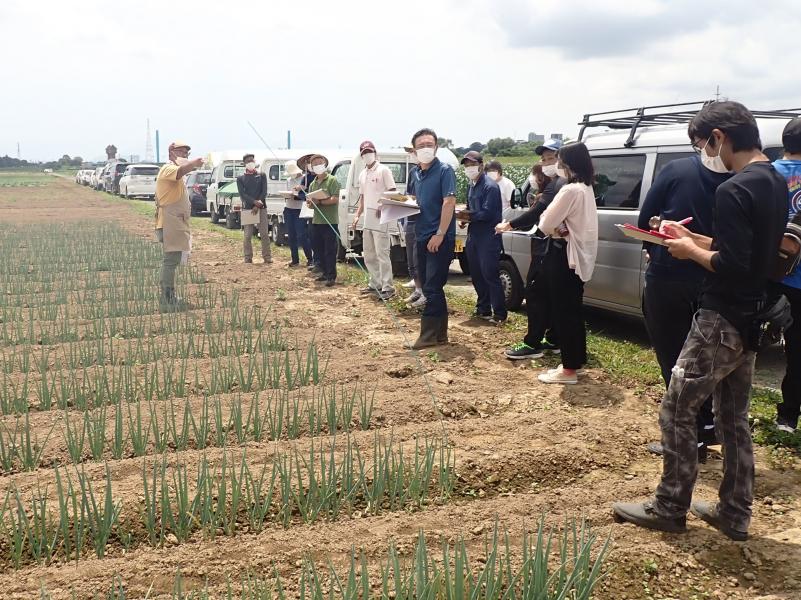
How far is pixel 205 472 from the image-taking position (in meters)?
3.16

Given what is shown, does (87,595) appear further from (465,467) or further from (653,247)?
(653,247)

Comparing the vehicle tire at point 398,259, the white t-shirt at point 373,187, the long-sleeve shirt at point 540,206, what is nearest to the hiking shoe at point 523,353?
the long-sleeve shirt at point 540,206

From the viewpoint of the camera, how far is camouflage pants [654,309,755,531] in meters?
→ 3.07

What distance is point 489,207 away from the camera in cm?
749

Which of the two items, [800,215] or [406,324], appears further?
[406,324]

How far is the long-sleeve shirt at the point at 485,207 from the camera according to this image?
7496mm

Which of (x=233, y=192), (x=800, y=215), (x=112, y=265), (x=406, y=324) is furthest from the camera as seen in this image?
(x=233, y=192)

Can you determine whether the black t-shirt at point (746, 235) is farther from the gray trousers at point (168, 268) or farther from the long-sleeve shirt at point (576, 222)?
the gray trousers at point (168, 268)

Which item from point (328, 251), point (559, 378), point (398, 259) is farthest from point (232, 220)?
point (559, 378)

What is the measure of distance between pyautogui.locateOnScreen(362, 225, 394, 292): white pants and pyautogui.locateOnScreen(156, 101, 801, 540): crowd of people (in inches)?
74.6

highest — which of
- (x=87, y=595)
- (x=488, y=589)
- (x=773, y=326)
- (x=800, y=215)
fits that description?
(x=800, y=215)

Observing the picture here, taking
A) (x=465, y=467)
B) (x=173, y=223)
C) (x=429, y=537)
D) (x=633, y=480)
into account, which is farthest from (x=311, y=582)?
(x=173, y=223)

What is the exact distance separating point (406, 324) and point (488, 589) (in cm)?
528

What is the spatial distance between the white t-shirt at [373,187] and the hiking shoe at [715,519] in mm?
5847
